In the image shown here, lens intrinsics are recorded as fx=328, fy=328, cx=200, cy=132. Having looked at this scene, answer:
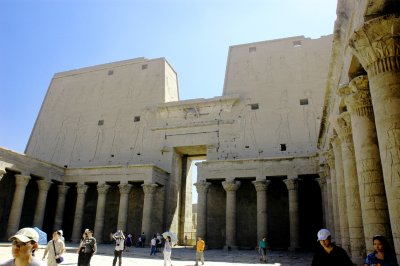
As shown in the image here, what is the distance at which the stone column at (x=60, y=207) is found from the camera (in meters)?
21.3

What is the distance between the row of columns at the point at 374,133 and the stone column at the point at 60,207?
1859 cm

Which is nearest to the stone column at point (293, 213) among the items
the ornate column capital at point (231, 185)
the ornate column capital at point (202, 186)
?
the ornate column capital at point (231, 185)

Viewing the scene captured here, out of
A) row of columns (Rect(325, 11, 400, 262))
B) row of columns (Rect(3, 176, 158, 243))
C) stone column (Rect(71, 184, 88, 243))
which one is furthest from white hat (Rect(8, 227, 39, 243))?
stone column (Rect(71, 184, 88, 243))

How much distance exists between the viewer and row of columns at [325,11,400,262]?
5395 mm

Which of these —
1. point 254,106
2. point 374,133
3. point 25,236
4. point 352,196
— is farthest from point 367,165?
point 254,106

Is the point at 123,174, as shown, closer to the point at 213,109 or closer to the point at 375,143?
the point at 213,109

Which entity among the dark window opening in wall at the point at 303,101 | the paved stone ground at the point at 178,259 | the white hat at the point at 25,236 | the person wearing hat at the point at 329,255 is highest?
the dark window opening in wall at the point at 303,101

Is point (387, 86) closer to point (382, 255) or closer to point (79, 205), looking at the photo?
point (382, 255)

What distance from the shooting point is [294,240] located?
16.9m

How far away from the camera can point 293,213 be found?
680 inches

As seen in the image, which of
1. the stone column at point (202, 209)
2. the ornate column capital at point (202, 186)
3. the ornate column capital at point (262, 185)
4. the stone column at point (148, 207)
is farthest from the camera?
the stone column at point (148, 207)

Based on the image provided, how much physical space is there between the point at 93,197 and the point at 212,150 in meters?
9.61

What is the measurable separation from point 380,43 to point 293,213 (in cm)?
1301

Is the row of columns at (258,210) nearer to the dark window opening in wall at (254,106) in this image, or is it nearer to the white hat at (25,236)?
the dark window opening in wall at (254,106)
